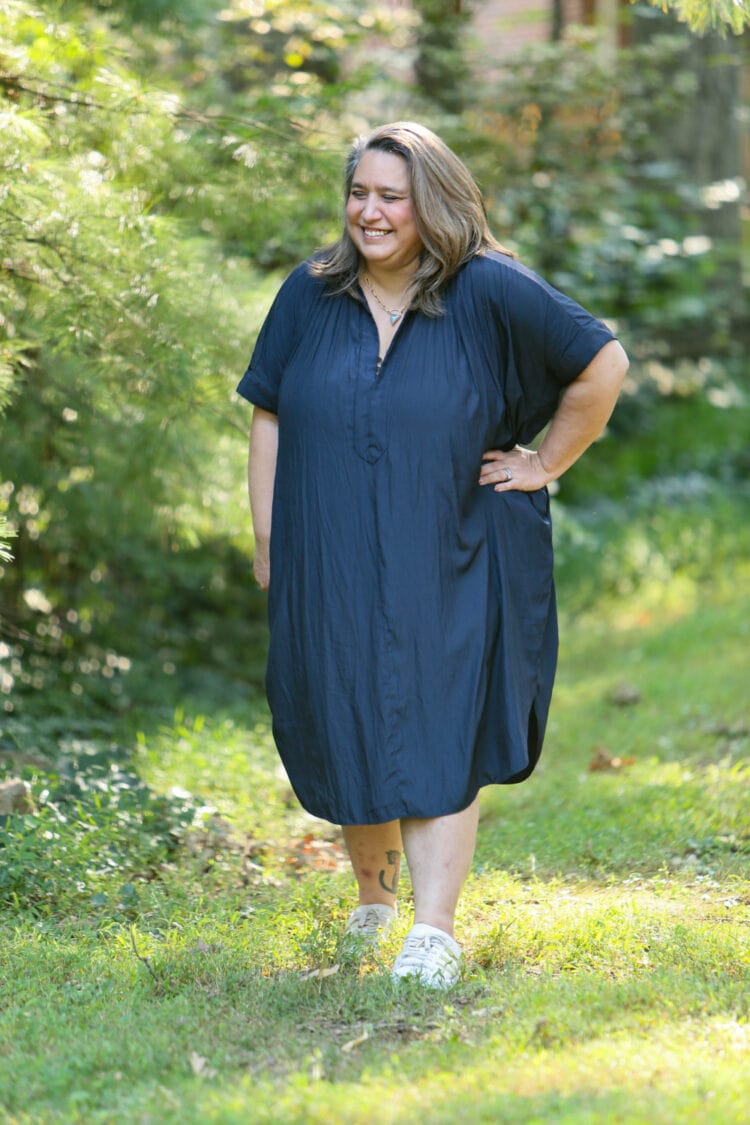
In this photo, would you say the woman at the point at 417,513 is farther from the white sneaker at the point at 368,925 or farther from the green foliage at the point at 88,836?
the green foliage at the point at 88,836

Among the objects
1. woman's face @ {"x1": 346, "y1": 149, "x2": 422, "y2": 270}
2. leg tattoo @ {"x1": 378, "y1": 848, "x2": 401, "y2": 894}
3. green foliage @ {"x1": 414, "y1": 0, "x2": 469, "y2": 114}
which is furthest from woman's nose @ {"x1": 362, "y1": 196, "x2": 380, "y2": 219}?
green foliage @ {"x1": 414, "y1": 0, "x2": 469, "y2": 114}

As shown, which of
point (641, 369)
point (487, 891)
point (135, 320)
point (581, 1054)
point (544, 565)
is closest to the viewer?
point (581, 1054)

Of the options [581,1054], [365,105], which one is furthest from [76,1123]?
[365,105]

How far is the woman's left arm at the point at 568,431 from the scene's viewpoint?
11.3 feet

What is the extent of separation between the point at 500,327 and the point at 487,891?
1634mm

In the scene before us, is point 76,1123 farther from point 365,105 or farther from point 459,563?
Answer: point 365,105

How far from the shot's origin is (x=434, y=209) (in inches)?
134

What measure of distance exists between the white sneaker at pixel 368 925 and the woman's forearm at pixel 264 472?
0.99 meters

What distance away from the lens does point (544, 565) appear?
11.5 ft

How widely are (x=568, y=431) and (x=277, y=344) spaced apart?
0.79 metres

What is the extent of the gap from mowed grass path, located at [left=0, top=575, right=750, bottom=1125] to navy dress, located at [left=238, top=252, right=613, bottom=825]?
0.45 meters

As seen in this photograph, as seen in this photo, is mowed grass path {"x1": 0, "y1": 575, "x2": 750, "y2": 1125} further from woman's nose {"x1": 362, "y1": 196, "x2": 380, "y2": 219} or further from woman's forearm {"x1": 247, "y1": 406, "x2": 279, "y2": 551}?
woman's nose {"x1": 362, "y1": 196, "x2": 380, "y2": 219}

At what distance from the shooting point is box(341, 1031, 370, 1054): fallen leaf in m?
2.78

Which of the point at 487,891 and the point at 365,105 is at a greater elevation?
the point at 365,105
